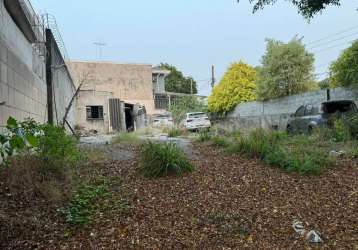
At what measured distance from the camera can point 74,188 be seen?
501 centimetres

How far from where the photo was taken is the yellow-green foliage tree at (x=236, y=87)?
2353 cm

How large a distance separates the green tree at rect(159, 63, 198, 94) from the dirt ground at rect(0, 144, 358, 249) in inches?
1789

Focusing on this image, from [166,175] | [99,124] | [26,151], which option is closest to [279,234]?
[166,175]

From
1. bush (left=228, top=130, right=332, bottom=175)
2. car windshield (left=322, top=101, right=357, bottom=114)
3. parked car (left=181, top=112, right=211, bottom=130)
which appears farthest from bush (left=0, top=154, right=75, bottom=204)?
parked car (left=181, top=112, right=211, bottom=130)

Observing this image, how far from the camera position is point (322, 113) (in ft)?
38.1

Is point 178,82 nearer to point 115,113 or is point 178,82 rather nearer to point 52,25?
point 115,113

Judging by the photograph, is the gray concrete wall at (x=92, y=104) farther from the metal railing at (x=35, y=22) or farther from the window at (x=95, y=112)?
the metal railing at (x=35, y=22)

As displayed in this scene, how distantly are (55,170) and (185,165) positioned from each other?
2.20m

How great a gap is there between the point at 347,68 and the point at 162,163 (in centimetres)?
997

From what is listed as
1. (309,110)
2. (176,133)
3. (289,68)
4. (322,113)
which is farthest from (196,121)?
(322,113)

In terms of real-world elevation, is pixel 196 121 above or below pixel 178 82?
below

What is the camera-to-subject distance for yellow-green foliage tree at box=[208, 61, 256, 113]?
2353 centimetres

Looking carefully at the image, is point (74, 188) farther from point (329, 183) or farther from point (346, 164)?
point (346, 164)

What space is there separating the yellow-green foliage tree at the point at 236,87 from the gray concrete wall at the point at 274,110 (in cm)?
73
